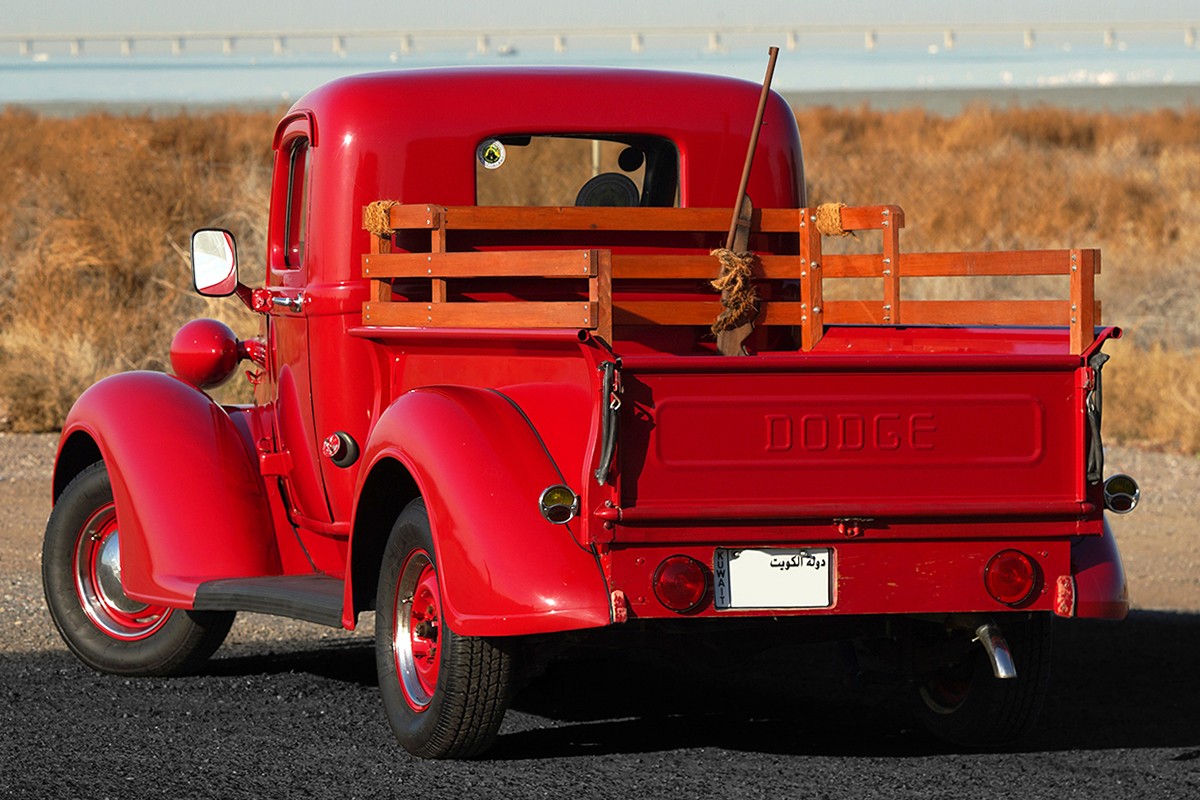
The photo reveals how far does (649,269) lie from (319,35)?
6844cm

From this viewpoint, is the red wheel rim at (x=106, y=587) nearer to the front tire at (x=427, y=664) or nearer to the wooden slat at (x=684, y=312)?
the front tire at (x=427, y=664)

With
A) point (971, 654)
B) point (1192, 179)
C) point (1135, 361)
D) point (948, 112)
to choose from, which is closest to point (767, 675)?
point (971, 654)

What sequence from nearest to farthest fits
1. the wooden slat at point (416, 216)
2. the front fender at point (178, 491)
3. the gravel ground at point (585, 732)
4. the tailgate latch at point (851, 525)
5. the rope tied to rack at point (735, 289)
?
the tailgate latch at point (851, 525)
the gravel ground at point (585, 732)
the wooden slat at point (416, 216)
the rope tied to rack at point (735, 289)
the front fender at point (178, 491)

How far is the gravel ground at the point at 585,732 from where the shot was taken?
5.48 meters

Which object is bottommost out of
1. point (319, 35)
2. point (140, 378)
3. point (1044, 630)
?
point (1044, 630)

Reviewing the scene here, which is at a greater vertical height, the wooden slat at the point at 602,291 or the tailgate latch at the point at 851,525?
the wooden slat at the point at 602,291

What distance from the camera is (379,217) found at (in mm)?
6074

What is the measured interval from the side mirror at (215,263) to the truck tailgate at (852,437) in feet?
8.35

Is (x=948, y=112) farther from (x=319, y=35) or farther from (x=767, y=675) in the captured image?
(x=767, y=675)

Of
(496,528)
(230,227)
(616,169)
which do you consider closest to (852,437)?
(496,528)

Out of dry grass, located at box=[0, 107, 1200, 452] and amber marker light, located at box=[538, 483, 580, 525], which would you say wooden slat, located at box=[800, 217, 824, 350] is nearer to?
amber marker light, located at box=[538, 483, 580, 525]

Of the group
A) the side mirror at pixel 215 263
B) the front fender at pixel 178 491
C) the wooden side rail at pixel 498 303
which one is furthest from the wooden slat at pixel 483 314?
the side mirror at pixel 215 263

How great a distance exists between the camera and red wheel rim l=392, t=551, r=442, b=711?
565cm

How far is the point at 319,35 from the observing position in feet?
237
